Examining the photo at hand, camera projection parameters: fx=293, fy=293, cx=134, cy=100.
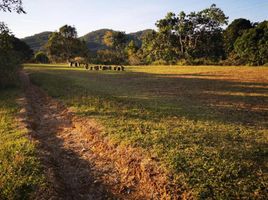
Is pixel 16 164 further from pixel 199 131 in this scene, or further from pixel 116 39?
pixel 116 39

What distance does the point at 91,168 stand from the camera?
736 cm

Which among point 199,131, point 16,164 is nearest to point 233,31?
point 199,131

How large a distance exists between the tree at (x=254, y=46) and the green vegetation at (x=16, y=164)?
36.7 metres

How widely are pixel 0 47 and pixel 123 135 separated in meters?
14.4

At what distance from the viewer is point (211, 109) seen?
1234 centimetres

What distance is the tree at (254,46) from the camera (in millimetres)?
39844

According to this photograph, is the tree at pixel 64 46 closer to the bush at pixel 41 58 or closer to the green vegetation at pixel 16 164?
the bush at pixel 41 58

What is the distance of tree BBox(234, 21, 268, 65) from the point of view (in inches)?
1569

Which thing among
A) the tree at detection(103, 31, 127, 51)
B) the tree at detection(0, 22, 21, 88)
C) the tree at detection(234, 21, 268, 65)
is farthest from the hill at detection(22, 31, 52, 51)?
the tree at detection(0, 22, 21, 88)

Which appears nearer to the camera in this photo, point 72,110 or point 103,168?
point 103,168

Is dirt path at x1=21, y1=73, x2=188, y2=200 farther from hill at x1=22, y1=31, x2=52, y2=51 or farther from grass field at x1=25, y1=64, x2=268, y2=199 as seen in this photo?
hill at x1=22, y1=31, x2=52, y2=51

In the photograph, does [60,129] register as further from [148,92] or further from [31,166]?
[148,92]

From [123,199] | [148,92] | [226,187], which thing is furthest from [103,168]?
[148,92]

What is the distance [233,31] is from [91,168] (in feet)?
167
